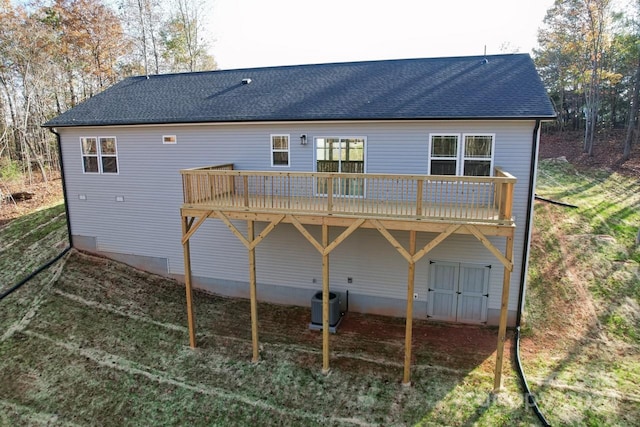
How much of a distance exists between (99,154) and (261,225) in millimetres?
6019

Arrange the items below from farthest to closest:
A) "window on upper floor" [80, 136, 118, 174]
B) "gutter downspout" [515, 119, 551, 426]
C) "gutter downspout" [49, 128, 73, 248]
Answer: "gutter downspout" [49, 128, 73, 248] → "window on upper floor" [80, 136, 118, 174] → "gutter downspout" [515, 119, 551, 426]

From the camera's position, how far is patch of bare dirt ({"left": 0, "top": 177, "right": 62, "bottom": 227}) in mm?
17484

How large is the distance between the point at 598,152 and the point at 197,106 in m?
24.1

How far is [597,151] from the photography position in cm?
2442

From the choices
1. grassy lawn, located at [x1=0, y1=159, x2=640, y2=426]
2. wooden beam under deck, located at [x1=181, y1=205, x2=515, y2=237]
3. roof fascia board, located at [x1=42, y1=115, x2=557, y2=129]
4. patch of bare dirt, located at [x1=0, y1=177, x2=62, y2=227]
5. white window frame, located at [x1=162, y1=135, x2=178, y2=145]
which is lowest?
grassy lawn, located at [x1=0, y1=159, x2=640, y2=426]

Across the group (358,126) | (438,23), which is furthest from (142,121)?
(438,23)

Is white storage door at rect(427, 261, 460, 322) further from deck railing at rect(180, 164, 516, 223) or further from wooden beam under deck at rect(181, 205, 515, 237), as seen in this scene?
wooden beam under deck at rect(181, 205, 515, 237)

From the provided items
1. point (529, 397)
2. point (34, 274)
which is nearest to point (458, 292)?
point (529, 397)

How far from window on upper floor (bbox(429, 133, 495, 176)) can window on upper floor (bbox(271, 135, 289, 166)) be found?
12.6 feet

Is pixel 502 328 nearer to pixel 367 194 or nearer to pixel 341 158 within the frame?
pixel 367 194

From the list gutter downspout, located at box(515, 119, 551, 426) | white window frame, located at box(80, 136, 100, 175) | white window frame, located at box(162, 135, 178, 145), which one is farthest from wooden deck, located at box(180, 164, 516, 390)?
white window frame, located at box(80, 136, 100, 175)

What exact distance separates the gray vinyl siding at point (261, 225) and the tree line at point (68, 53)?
1115 centimetres

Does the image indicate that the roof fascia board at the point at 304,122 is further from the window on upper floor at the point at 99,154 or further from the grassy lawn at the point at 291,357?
the grassy lawn at the point at 291,357

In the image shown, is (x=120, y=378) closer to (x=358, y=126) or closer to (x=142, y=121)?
(x=142, y=121)
